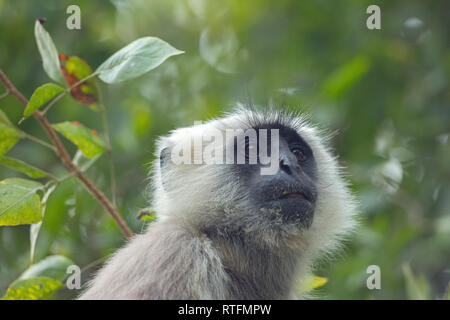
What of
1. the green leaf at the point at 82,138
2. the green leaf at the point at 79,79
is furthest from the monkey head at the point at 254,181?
the green leaf at the point at 79,79

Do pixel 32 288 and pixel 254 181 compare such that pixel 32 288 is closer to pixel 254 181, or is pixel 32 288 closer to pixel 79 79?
pixel 79 79

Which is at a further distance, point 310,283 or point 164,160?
point 164,160

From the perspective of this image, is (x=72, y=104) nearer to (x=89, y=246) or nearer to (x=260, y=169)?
(x=89, y=246)

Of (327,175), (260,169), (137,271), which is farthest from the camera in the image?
(327,175)

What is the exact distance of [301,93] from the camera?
9070mm

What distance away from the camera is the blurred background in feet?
25.5

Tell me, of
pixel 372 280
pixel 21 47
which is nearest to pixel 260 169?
pixel 372 280

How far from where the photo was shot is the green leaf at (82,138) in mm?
4738

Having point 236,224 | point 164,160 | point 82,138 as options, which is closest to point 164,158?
point 164,160

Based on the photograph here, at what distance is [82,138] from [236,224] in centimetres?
147

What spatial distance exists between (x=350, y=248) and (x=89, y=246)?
159 inches

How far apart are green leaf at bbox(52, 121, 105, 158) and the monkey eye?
1788mm

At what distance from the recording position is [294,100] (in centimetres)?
792

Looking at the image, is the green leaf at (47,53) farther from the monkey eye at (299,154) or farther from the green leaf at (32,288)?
the monkey eye at (299,154)
